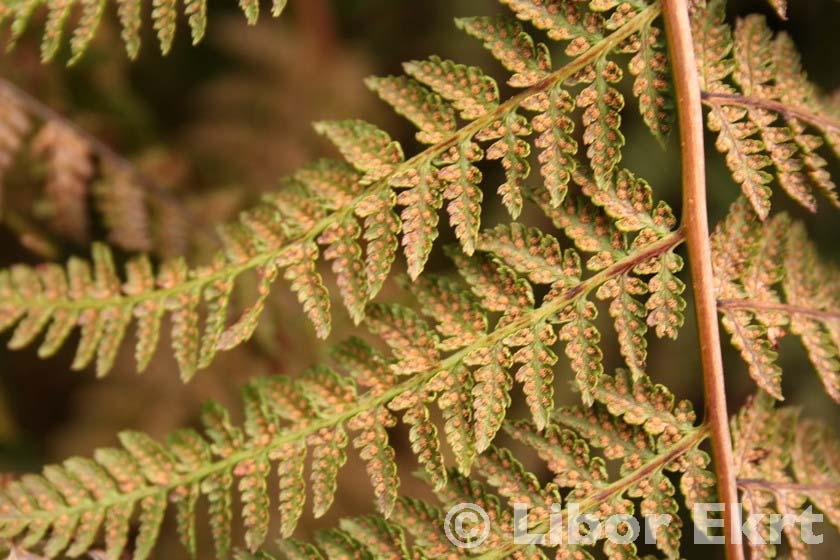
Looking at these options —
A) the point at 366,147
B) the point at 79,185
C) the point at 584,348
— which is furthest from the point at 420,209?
the point at 79,185

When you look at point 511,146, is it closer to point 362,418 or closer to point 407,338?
point 407,338

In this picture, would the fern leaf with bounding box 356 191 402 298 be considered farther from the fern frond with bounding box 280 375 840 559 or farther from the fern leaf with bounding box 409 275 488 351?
→ the fern frond with bounding box 280 375 840 559

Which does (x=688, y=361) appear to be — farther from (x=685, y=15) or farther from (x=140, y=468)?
(x=140, y=468)

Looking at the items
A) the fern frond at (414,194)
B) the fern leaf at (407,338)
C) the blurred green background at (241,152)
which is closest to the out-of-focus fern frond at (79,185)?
the blurred green background at (241,152)

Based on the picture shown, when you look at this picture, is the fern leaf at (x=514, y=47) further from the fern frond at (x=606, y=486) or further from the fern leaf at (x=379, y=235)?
the fern frond at (x=606, y=486)

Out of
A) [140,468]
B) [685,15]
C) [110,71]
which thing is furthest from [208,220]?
[685,15]

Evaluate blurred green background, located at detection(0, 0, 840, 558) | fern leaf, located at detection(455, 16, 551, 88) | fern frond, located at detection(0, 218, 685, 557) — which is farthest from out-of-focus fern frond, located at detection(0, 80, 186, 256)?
fern leaf, located at detection(455, 16, 551, 88)
